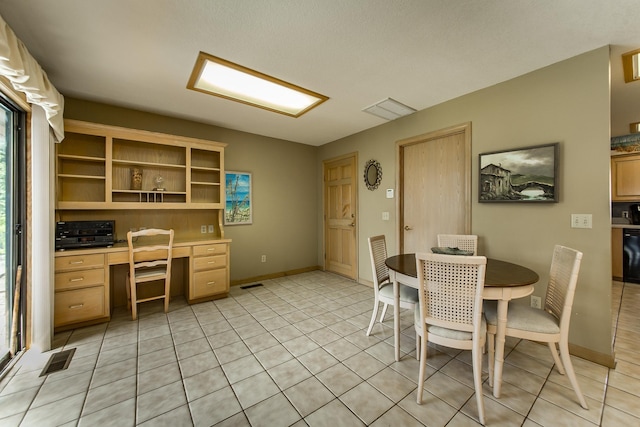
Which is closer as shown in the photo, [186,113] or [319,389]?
[319,389]

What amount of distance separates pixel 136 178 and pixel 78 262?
45.3 inches

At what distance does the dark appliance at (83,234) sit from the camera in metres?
2.54

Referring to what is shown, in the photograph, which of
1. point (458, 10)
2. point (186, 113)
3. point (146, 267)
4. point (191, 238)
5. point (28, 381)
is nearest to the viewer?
point (458, 10)

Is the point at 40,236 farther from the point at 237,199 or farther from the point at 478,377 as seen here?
the point at 478,377

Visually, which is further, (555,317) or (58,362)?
(58,362)

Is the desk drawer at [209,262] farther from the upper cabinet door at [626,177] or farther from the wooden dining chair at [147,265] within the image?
the upper cabinet door at [626,177]

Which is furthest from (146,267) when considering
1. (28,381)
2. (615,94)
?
(615,94)

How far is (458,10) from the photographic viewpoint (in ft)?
5.30

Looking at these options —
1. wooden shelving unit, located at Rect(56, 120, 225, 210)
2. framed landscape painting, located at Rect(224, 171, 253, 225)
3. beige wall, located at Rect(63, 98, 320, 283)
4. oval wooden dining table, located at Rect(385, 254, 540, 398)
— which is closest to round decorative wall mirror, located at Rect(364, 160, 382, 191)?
beige wall, located at Rect(63, 98, 320, 283)

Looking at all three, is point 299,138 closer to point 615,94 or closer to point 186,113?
point 186,113

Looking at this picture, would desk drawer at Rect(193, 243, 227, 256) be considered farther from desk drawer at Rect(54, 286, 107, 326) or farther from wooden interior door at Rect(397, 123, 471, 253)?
wooden interior door at Rect(397, 123, 471, 253)

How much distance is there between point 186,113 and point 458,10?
125 inches

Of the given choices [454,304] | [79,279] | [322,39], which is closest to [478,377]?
[454,304]

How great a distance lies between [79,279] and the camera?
254 cm
